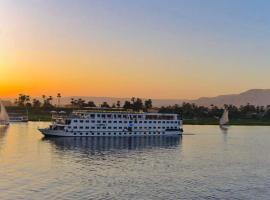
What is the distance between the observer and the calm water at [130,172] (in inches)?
2062

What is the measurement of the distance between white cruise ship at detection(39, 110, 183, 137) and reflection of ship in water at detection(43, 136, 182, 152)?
9.95ft

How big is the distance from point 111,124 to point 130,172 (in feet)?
227

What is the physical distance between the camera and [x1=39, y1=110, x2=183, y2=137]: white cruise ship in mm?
130625

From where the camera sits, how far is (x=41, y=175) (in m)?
62.7

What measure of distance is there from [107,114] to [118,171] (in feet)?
218

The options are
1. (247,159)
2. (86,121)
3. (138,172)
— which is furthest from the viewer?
(86,121)

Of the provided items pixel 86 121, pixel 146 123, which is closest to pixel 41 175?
pixel 86 121

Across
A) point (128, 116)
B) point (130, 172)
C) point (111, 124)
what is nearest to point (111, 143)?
point (111, 124)

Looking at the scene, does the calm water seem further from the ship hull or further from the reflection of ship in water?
the ship hull

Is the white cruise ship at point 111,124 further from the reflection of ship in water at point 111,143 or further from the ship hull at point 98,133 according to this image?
the reflection of ship in water at point 111,143

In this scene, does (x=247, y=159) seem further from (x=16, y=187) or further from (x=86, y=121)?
(x=86, y=121)

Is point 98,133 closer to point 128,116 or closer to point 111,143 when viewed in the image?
point 128,116

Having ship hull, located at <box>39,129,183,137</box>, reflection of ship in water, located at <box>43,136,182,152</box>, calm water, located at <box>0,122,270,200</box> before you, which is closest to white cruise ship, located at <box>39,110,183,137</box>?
ship hull, located at <box>39,129,183,137</box>

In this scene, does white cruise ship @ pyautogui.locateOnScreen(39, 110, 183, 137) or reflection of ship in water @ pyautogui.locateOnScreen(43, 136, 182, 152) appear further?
white cruise ship @ pyautogui.locateOnScreen(39, 110, 183, 137)
